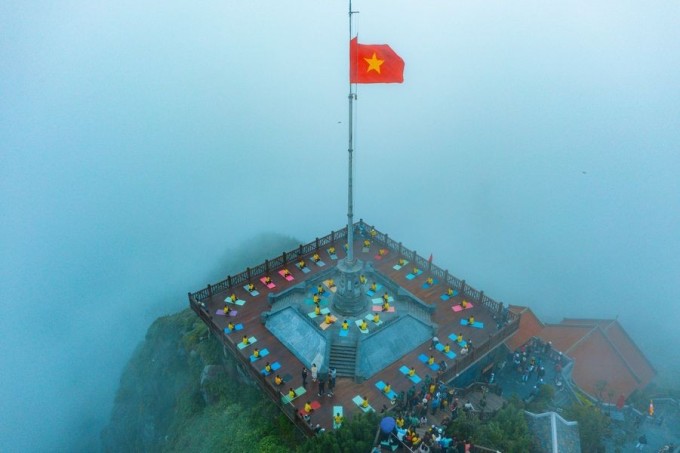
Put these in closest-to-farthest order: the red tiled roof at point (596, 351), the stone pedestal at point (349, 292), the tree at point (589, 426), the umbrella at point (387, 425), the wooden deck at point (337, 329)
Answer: the umbrella at point (387, 425) < the tree at point (589, 426) < the wooden deck at point (337, 329) < the stone pedestal at point (349, 292) < the red tiled roof at point (596, 351)

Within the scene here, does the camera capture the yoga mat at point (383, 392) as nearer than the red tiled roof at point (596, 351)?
Yes

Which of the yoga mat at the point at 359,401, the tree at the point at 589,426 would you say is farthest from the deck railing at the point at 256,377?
the tree at the point at 589,426

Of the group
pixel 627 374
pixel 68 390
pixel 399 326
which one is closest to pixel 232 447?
pixel 399 326

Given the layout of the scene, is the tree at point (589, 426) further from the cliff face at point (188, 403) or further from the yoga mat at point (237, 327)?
the yoga mat at point (237, 327)

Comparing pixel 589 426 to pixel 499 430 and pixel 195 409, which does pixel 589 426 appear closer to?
pixel 499 430

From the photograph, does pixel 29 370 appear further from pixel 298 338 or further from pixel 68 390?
pixel 298 338

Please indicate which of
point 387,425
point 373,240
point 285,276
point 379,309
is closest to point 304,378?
point 387,425
